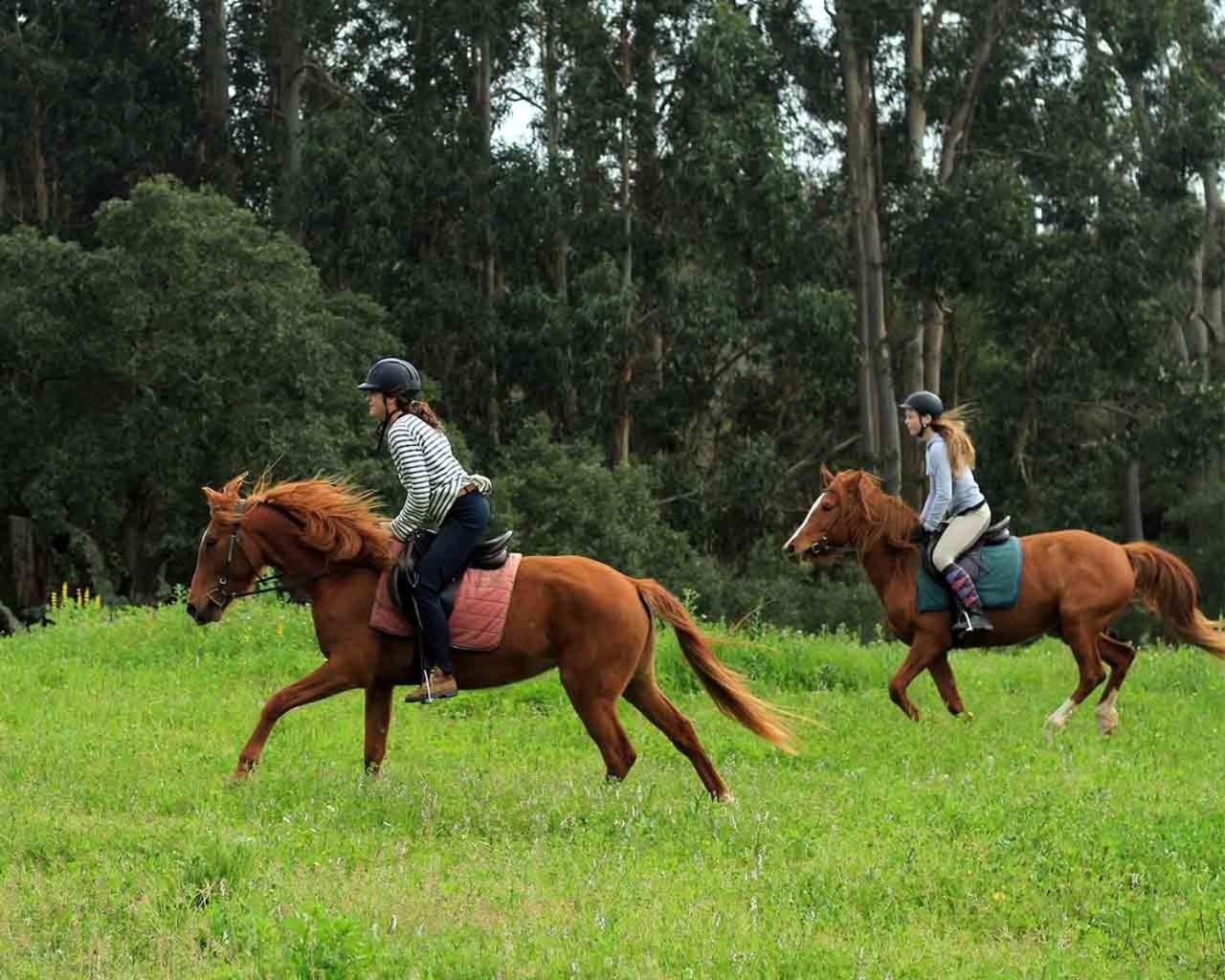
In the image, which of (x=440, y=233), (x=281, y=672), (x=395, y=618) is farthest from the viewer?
(x=440, y=233)

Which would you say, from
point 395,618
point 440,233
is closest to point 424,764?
point 395,618

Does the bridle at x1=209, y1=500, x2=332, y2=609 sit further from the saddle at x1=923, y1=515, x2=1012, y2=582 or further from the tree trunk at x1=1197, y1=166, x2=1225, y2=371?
the tree trunk at x1=1197, y1=166, x2=1225, y2=371

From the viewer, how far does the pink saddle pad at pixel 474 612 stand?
11.2 metres

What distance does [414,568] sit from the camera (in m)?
11.2

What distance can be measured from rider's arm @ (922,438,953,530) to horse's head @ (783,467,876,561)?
595mm

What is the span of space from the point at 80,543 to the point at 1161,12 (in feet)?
81.3

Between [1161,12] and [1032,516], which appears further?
[1032,516]

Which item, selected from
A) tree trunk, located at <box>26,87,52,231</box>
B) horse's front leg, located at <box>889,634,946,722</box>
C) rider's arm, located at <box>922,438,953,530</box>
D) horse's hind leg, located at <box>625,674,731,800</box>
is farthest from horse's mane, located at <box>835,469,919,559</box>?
tree trunk, located at <box>26,87,52,231</box>

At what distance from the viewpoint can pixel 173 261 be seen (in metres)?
36.0

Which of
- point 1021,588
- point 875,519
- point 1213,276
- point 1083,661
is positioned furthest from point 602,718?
point 1213,276

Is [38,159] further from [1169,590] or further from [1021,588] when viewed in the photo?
[1169,590]

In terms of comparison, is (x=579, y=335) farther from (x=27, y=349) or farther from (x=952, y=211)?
(x=27, y=349)

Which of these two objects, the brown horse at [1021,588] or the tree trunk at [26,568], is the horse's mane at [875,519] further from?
the tree trunk at [26,568]

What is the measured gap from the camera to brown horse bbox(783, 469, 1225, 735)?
48.7ft
